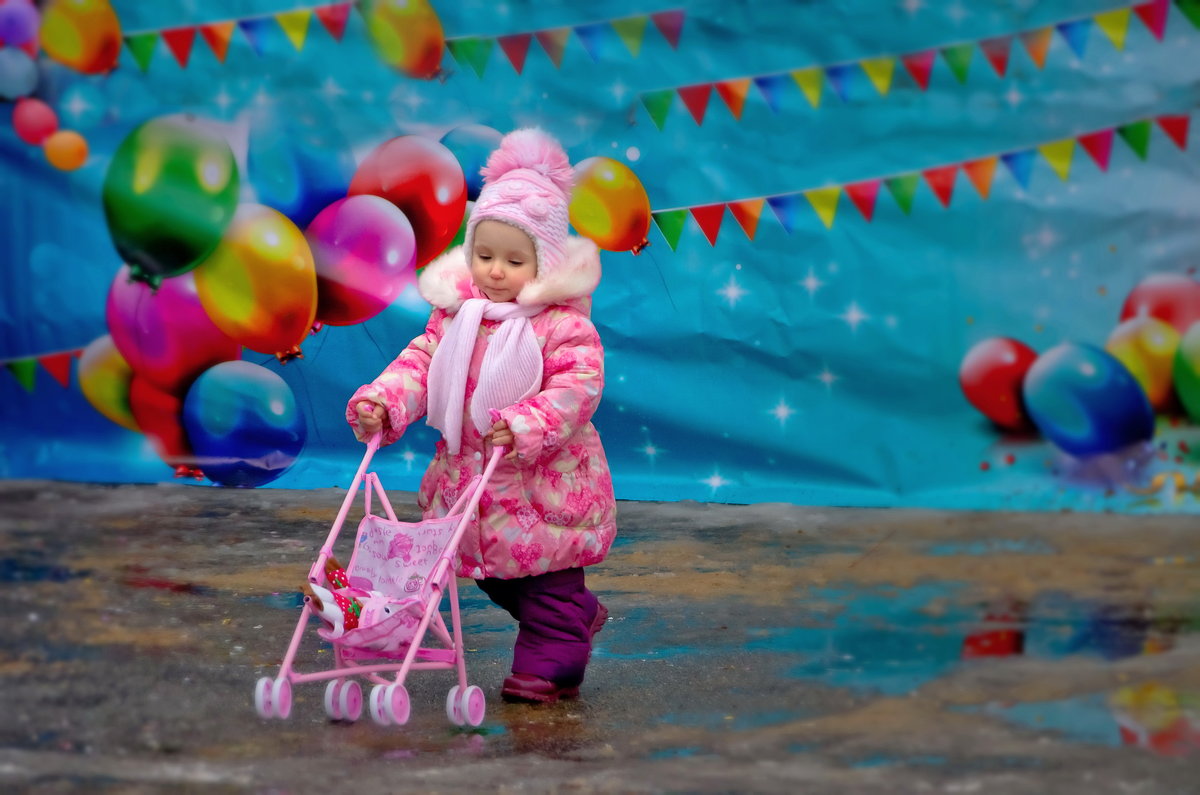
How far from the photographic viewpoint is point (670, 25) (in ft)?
20.6

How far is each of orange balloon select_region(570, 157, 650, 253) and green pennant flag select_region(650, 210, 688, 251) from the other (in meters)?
0.05

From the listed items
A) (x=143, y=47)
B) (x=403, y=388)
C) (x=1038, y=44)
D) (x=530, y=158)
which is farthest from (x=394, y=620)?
(x=143, y=47)

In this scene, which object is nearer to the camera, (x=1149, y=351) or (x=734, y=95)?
(x=1149, y=351)

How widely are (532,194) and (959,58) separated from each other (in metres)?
2.88

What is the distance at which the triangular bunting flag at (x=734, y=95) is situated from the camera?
6.25 metres

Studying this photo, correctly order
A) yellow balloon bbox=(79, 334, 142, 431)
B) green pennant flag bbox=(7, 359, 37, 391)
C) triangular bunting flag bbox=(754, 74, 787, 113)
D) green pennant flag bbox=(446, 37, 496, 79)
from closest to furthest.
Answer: triangular bunting flag bbox=(754, 74, 787, 113), green pennant flag bbox=(446, 37, 496, 79), yellow balloon bbox=(79, 334, 142, 431), green pennant flag bbox=(7, 359, 37, 391)

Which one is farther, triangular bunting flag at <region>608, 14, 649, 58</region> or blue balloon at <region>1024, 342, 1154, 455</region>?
triangular bunting flag at <region>608, 14, 649, 58</region>

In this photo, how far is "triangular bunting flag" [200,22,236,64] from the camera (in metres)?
6.70

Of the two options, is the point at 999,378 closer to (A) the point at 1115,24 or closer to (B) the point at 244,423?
(A) the point at 1115,24

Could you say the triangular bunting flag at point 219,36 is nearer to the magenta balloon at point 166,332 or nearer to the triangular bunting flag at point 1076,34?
the magenta balloon at point 166,332

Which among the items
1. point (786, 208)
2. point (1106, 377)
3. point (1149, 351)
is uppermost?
point (786, 208)

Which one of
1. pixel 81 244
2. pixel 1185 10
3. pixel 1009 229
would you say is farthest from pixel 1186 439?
pixel 81 244

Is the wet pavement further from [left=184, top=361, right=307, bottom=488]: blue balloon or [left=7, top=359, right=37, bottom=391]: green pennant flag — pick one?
[left=7, top=359, right=37, bottom=391]: green pennant flag

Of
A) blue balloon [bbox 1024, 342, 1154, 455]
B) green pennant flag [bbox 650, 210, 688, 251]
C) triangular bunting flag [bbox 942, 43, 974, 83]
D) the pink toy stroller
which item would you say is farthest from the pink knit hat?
blue balloon [bbox 1024, 342, 1154, 455]
